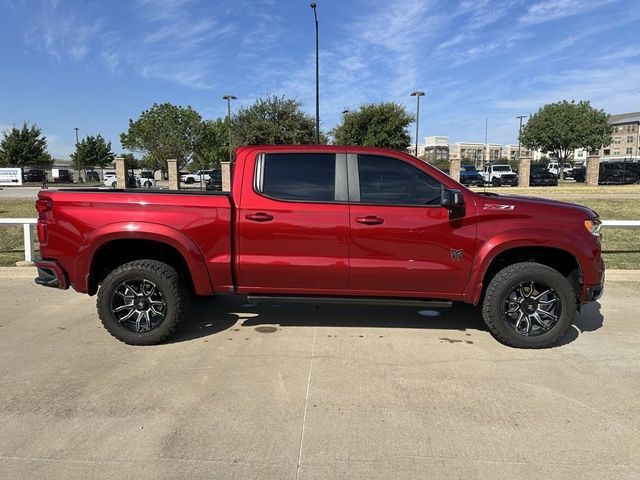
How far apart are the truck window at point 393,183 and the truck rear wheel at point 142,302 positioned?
2007 millimetres

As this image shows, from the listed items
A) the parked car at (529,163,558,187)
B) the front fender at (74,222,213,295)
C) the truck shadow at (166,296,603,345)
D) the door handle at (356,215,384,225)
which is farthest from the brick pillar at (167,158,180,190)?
the door handle at (356,215,384,225)

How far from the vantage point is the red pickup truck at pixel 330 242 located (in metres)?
4.48

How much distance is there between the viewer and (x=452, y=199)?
433 cm

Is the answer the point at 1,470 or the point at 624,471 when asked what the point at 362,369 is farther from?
the point at 1,470

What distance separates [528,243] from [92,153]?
6465 centimetres

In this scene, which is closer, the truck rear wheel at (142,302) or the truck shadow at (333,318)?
the truck rear wheel at (142,302)

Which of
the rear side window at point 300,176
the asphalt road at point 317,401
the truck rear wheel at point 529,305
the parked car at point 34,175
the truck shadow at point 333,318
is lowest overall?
the asphalt road at point 317,401

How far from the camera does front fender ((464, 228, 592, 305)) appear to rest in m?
4.44

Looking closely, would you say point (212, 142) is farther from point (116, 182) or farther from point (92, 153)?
point (92, 153)

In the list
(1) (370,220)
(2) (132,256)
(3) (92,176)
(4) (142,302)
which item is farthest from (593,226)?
(3) (92,176)

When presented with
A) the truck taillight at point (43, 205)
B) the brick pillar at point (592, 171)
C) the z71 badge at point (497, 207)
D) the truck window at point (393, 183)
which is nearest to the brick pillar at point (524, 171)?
the brick pillar at point (592, 171)

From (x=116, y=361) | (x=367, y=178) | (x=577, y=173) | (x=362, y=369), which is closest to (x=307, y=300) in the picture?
(x=362, y=369)

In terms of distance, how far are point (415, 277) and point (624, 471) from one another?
86.6 inches

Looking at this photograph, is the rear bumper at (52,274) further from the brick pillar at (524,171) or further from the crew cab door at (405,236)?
the brick pillar at (524,171)
